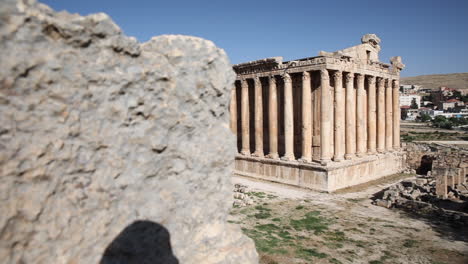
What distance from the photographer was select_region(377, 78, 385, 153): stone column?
24.2 metres

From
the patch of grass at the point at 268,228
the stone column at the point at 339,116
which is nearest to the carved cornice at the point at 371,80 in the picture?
the stone column at the point at 339,116

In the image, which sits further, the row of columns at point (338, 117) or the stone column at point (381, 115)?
the stone column at point (381, 115)

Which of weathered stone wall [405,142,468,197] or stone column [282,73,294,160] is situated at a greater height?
stone column [282,73,294,160]

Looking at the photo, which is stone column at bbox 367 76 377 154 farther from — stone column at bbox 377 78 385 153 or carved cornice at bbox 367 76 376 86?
stone column at bbox 377 78 385 153

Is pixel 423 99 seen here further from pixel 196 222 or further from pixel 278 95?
pixel 196 222

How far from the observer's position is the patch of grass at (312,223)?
12.8 meters

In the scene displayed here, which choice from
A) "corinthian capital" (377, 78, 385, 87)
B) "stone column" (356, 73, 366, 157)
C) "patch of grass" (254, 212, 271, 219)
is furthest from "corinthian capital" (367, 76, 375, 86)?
"patch of grass" (254, 212, 271, 219)

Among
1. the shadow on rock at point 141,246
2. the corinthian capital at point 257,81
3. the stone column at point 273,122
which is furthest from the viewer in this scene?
the corinthian capital at point 257,81

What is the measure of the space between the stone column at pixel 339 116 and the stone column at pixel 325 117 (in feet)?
2.88

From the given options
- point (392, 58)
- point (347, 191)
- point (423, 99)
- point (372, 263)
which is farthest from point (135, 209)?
point (423, 99)

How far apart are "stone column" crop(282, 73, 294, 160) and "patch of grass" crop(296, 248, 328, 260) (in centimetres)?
1044

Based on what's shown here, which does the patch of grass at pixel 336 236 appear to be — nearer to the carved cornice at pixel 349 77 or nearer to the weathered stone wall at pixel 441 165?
the weathered stone wall at pixel 441 165

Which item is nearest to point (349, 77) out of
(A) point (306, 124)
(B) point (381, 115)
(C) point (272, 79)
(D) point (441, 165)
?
(A) point (306, 124)

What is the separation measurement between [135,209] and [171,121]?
919 mm
